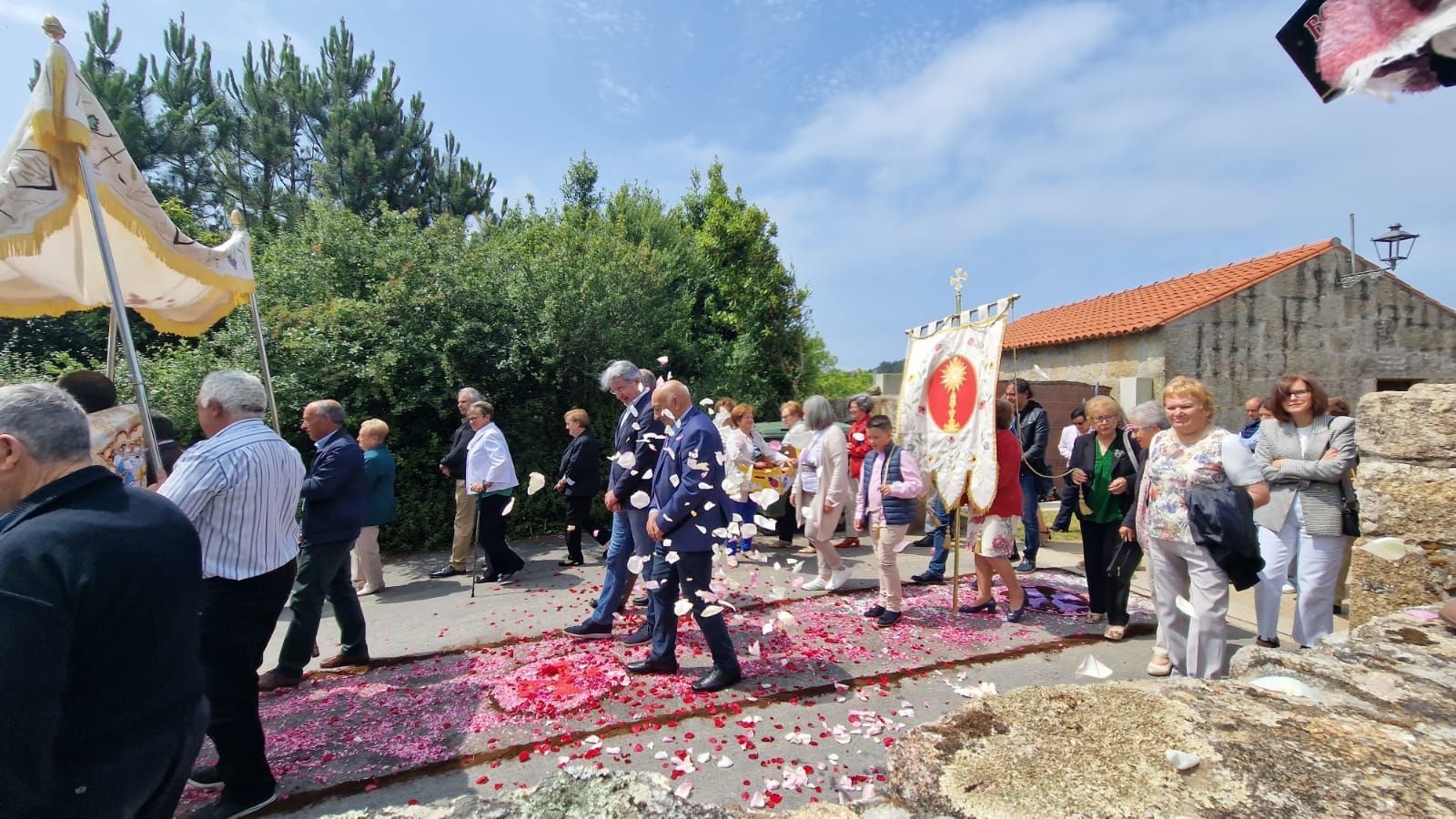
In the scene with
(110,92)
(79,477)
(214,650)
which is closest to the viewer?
(79,477)

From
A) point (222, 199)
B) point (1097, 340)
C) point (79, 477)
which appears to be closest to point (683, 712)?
point (79, 477)

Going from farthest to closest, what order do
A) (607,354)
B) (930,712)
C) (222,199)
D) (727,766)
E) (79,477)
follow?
(222,199) < (607,354) < (930,712) < (727,766) < (79,477)

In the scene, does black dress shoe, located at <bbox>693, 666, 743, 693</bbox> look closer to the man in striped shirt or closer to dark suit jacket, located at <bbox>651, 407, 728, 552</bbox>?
dark suit jacket, located at <bbox>651, 407, 728, 552</bbox>

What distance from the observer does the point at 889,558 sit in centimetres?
535

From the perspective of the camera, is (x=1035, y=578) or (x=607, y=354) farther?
(x=607, y=354)

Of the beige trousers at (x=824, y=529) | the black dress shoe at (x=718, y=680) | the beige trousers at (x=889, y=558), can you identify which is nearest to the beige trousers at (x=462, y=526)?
the beige trousers at (x=824, y=529)

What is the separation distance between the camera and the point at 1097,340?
48.9ft

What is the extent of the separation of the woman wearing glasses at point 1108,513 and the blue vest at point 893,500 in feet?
4.28

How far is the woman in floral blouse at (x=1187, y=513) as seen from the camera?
12.2ft

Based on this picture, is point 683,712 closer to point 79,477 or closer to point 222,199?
point 79,477

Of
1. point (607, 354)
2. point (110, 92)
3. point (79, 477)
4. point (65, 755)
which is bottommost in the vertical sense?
point (65, 755)

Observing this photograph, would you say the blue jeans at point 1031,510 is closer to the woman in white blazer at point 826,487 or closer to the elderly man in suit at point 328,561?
the woman in white blazer at point 826,487

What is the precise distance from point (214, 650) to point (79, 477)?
1.72m

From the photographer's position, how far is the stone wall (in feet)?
12.2
